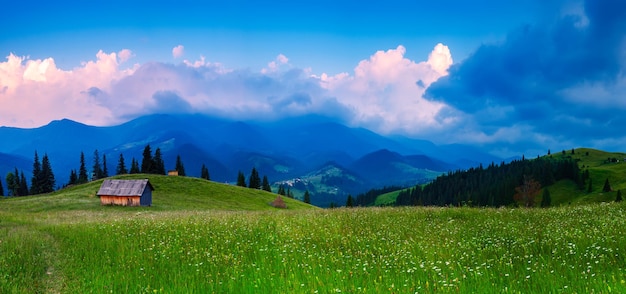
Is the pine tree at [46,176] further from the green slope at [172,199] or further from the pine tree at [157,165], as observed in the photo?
the green slope at [172,199]

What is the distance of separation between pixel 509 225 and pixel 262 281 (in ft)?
30.4

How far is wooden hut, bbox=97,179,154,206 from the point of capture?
66.6m

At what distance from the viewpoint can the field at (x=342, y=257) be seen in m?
7.00

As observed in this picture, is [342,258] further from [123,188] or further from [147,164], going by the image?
[147,164]

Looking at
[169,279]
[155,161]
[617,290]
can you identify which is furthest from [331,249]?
[155,161]

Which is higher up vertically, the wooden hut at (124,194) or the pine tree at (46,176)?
the pine tree at (46,176)

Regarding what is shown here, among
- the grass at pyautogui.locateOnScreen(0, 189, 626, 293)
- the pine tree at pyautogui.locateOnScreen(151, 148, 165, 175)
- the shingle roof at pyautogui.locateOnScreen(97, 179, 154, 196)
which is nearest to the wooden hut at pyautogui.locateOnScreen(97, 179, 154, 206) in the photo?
the shingle roof at pyautogui.locateOnScreen(97, 179, 154, 196)

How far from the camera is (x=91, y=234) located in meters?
15.6

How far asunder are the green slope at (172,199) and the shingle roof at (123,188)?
8.76ft

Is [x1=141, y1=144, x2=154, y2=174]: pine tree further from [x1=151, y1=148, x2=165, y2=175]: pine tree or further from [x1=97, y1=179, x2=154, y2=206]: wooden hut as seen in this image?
[x1=97, y1=179, x2=154, y2=206]: wooden hut

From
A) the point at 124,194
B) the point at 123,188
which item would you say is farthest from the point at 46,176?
the point at 124,194

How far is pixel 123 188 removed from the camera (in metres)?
68.1

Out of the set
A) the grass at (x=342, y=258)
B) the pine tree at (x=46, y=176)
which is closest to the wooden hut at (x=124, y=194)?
the grass at (x=342, y=258)

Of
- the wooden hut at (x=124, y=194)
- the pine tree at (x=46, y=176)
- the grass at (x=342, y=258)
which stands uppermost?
the pine tree at (x=46, y=176)
